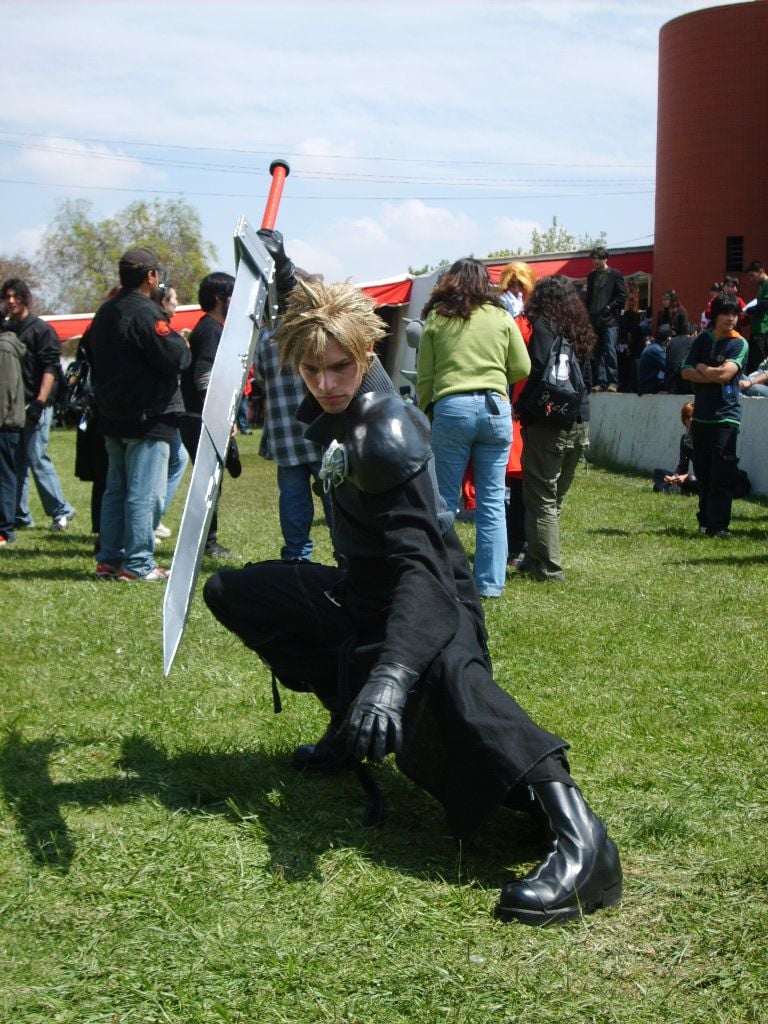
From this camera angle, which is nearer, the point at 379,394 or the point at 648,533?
the point at 379,394

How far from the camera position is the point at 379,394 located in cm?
349

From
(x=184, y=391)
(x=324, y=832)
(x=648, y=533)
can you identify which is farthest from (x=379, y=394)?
(x=648, y=533)

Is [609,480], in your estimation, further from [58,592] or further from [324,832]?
[324,832]

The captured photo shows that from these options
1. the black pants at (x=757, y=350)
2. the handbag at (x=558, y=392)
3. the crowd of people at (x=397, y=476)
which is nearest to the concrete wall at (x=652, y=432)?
the crowd of people at (x=397, y=476)

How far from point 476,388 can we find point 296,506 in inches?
50.3

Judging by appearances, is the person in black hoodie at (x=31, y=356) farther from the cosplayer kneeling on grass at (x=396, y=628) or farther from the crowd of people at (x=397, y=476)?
the cosplayer kneeling on grass at (x=396, y=628)

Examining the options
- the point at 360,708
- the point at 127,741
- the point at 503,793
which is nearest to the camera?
the point at 360,708

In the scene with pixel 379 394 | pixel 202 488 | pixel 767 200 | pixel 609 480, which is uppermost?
pixel 767 200

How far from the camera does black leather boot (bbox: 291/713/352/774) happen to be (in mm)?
4070

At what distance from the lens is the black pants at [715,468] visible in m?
9.66

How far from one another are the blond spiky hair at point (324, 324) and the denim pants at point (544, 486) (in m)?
4.15

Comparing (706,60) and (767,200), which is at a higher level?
(706,60)

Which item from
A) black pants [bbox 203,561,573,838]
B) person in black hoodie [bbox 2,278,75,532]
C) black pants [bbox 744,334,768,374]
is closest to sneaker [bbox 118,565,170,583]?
person in black hoodie [bbox 2,278,75,532]

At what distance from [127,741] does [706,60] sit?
24445 millimetres
